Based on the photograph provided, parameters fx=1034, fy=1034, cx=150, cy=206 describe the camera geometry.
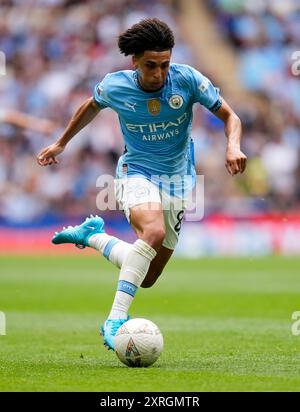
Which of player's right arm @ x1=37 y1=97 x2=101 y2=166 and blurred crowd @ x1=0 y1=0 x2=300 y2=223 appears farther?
blurred crowd @ x1=0 y1=0 x2=300 y2=223

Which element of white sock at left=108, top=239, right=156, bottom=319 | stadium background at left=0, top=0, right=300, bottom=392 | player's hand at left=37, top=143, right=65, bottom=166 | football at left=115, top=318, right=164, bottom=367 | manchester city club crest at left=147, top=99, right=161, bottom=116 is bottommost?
football at left=115, top=318, right=164, bottom=367

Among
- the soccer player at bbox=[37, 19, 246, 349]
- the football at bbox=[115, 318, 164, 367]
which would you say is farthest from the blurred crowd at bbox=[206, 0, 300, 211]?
the football at bbox=[115, 318, 164, 367]

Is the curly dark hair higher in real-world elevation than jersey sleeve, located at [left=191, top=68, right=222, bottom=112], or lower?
higher

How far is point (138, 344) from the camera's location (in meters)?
7.10

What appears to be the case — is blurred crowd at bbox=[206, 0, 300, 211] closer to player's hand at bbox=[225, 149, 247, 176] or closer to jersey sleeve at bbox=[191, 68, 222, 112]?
jersey sleeve at bbox=[191, 68, 222, 112]

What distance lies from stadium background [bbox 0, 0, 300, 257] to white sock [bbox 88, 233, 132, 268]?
11888mm

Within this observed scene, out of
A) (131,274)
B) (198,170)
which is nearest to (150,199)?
(131,274)

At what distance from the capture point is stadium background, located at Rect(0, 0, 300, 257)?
22203 millimetres

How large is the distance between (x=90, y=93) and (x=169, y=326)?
1405 cm

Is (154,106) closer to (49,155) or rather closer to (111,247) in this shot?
(49,155)

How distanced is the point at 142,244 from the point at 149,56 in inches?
54.1

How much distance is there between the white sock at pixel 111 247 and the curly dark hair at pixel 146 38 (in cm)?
151
